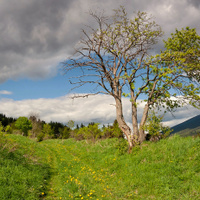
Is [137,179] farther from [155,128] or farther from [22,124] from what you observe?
[22,124]

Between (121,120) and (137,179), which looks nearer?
(137,179)

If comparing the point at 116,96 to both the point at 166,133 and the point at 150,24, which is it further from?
the point at 150,24

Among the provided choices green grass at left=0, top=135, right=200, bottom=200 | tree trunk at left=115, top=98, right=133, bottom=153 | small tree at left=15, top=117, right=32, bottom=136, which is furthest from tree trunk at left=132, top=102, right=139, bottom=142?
small tree at left=15, top=117, right=32, bottom=136

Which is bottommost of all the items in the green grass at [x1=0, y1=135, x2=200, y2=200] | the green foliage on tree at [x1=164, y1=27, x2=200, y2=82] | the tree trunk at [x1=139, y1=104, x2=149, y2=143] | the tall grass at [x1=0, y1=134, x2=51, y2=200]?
the green grass at [x1=0, y1=135, x2=200, y2=200]

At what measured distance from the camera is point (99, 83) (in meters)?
Answer: 14.3

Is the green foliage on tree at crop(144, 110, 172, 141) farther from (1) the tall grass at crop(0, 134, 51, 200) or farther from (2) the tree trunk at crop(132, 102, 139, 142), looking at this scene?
(1) the tall grass at crop(0, 134, 51, 200)

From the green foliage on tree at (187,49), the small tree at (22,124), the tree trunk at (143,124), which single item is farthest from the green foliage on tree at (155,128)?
the small tree at (22,124)

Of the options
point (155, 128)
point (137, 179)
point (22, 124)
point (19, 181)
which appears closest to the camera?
point (19, 181)

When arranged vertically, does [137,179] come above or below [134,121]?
below

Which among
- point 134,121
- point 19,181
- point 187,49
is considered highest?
point 187,49

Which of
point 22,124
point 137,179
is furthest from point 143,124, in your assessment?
point 22,124

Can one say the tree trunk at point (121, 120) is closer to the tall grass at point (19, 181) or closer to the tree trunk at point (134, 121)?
the tree trunk at point (134, 121)

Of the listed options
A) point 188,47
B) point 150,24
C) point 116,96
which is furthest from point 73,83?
point 188,47

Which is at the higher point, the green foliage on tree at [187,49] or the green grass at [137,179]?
the green foliage on tree at [187,49]
